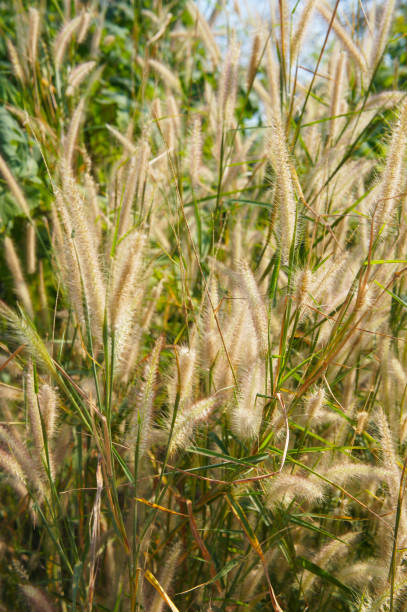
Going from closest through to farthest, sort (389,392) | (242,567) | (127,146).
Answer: (242,567)
(389,392)
(127,146)

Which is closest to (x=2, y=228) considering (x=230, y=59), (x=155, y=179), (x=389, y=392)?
(x=155, y=179)

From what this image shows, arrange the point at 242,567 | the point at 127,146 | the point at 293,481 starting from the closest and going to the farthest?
the point at 293,481
the point at 242,567
the point at 127,146

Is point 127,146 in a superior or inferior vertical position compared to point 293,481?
superior

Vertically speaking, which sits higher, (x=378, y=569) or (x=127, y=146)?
(x=127, y=146)

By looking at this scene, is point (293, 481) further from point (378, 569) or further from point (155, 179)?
point (155, 179)

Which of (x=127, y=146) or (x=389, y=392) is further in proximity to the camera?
(x=127, y=146)

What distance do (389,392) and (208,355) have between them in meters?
0.43

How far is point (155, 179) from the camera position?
122 centimetres

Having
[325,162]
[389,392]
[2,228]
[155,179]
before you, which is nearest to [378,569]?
[389,392]

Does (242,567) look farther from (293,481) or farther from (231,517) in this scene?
(293,481)

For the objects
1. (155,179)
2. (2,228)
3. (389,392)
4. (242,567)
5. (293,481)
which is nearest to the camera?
(293,481)

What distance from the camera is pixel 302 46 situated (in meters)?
1.02

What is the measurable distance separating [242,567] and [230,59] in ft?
3.69

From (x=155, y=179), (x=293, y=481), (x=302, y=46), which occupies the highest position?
(x=302, y=46)
